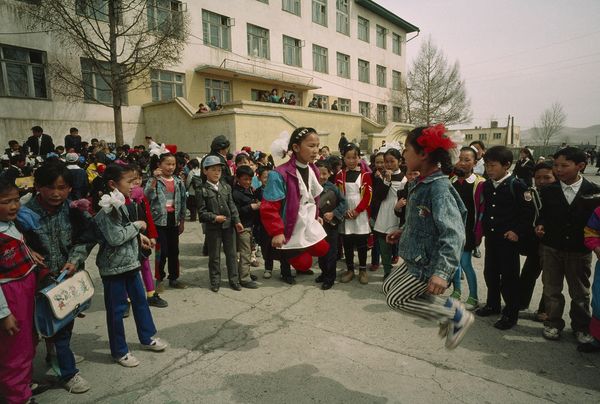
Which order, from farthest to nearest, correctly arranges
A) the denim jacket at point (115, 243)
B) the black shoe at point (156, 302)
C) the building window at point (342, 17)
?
the building window at point (342, 17) < the black shoe at point (156, 302) < the denim jacket at point (115, 243)

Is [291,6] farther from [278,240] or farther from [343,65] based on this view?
→ [278,240]

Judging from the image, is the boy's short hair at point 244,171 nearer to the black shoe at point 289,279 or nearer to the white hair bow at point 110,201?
the black shoe at point 289,279

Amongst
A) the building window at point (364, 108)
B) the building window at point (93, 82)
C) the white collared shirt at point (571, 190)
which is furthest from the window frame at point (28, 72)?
the building window at point (364, 108)

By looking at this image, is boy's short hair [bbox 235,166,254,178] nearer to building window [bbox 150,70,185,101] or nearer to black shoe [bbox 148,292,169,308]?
black shoe [bbox 148,292,169,308]

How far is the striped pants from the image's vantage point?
2.54 m

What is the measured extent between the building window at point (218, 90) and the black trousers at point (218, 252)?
18654 mm

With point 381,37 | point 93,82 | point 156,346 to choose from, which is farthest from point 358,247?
point 381,37

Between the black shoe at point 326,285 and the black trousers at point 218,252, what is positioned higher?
the black trousers at point 218,252

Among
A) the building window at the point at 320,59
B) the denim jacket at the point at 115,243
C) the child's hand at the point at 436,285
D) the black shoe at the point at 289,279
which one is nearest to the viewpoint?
the child's hand at the point at 436,285

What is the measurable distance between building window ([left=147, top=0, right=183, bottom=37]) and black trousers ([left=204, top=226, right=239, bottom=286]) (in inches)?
558

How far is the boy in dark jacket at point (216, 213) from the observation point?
4.93m

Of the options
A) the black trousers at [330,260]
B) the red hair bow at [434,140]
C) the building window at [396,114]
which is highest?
the building window at [396,114]

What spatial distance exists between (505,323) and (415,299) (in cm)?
187

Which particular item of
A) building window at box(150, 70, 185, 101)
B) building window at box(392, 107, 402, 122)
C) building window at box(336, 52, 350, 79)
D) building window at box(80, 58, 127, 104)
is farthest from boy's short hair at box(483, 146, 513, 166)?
building window at box(392, 107, 402, 122)
